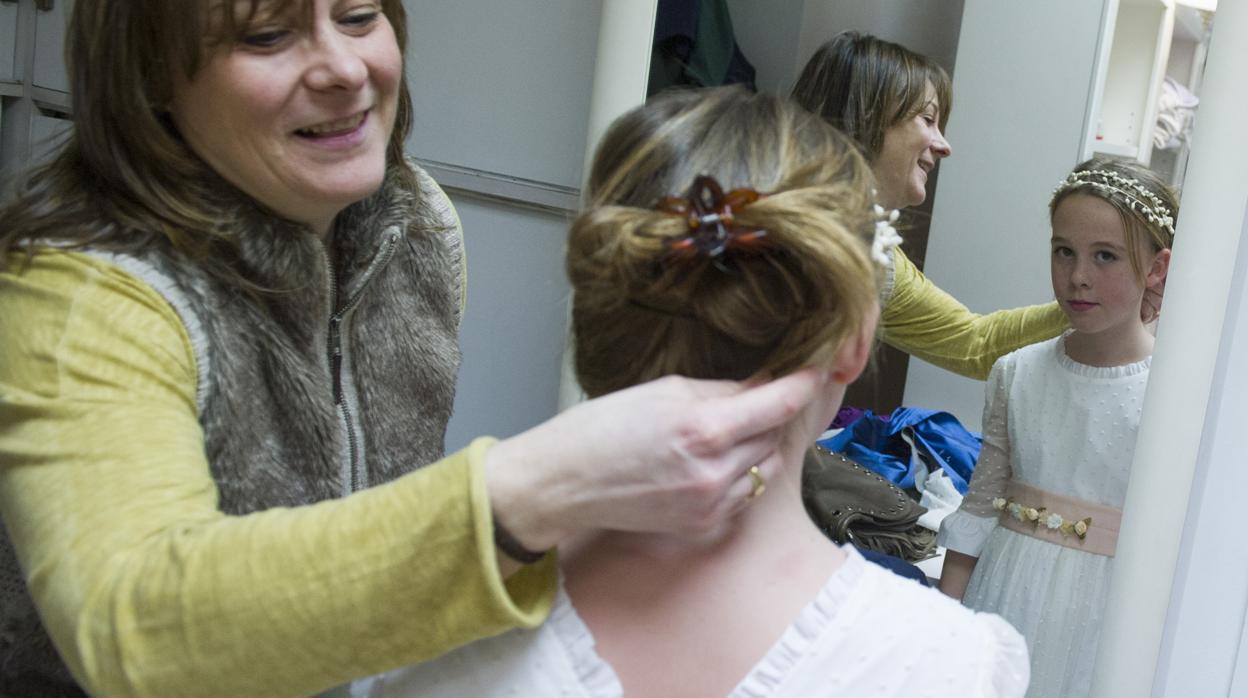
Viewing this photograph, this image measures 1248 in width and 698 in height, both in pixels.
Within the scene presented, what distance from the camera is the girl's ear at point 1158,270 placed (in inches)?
30.3

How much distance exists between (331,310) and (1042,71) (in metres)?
0.57

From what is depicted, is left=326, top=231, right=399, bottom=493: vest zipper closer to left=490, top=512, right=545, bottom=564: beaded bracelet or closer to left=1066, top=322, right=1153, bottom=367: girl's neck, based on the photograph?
left=490, top=512, right=545, bottom=564: beaded bracelet

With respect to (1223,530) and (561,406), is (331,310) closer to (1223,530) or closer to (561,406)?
(561,406)

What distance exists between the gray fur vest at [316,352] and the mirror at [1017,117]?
358 millimetres

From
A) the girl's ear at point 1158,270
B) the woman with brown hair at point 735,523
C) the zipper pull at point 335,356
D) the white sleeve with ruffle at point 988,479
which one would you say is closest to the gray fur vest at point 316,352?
the zipper pull at point 335,356

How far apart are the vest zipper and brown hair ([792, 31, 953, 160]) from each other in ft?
1.26

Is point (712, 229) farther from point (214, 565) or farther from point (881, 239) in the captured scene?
point (214, 565)

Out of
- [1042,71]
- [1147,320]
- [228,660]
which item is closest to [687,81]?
[1042,71]

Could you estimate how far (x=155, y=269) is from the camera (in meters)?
0.68

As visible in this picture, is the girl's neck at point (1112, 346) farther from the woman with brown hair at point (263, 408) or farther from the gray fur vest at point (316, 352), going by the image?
the gray fur vest at point (316, 352)

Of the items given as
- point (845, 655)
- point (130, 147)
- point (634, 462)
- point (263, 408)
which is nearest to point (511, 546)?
point (634, 462)

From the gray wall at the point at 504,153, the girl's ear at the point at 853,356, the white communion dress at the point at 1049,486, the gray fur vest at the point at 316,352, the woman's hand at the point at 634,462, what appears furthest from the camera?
the gray wall at the point at 504,153

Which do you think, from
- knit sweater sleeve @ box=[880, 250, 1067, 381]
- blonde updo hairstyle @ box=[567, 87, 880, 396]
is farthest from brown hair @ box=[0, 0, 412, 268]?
knit sweater sleeve @ box=[880, 250, 1067, 381]

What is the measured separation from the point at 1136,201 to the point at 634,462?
0.49 metres
